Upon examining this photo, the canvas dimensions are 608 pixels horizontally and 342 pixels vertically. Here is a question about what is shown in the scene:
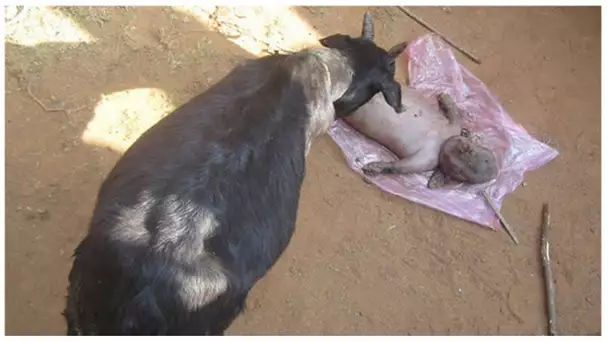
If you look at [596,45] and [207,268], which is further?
[596,45]

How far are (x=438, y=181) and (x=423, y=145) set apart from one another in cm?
28

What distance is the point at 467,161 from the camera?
5637mm

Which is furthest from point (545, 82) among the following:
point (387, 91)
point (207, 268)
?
point (207, 268)

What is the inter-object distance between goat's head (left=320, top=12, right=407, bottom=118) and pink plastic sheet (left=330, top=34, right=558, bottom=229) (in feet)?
1.69

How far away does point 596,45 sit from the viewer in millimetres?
6598

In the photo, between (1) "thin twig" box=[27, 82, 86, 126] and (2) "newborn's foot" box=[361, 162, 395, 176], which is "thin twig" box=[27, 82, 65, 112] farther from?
(2) "newborn's foot" box=[361, 162, 395, 176]

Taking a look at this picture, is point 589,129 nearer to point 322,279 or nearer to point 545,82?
point 545,82

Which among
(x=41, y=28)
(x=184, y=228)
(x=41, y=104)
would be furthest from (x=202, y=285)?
(x=41, y=28)

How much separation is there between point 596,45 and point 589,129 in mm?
800

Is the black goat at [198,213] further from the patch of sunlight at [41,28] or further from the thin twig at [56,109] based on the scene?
the patch of sunlight at [41,28]

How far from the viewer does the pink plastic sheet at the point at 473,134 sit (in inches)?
227

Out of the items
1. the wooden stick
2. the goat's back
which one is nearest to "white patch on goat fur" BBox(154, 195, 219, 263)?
the goat's back

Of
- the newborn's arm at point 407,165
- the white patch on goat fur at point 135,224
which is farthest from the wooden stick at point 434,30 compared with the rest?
the white patch on goat fur at point 135,224

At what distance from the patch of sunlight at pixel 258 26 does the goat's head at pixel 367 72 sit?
846 millimetres
